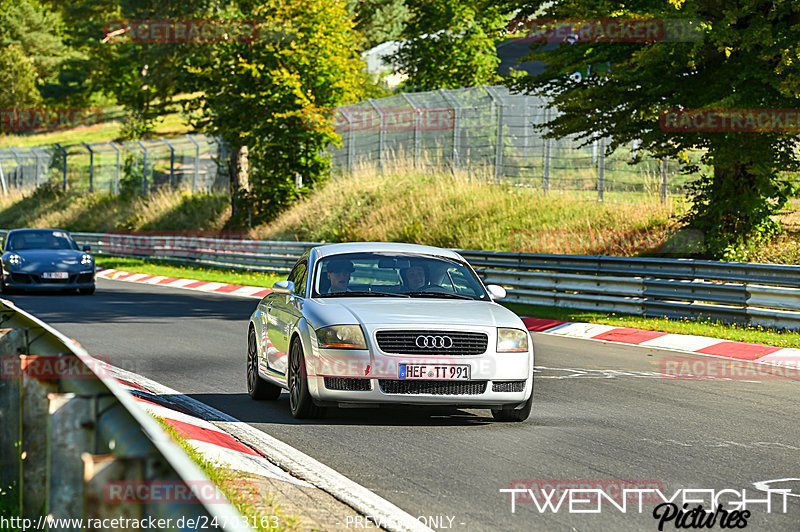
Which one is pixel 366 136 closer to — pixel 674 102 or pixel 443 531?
pixel 674 102

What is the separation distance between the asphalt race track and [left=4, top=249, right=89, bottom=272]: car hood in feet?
32.3

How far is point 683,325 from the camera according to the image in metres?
17.4

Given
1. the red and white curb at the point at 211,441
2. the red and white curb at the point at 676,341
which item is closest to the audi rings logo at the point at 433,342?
the red and white curb at the point at 211,441

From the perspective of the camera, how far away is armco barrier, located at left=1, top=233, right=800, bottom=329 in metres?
16.5

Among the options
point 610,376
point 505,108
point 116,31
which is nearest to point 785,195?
point 610,376

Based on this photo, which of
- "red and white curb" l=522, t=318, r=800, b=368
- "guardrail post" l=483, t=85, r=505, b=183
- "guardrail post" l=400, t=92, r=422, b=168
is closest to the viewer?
"red and white curb" l=522, t=318, r=800, b=368

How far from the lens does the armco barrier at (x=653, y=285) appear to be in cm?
1652

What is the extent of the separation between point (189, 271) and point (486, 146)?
10.5 m

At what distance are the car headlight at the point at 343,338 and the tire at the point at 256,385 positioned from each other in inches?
63.4

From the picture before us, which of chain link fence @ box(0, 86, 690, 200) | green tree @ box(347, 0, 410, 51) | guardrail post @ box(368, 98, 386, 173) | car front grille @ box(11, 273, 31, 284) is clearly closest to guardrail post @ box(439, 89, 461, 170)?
Result: chain link fence @ box(0, 86, 690, 200)

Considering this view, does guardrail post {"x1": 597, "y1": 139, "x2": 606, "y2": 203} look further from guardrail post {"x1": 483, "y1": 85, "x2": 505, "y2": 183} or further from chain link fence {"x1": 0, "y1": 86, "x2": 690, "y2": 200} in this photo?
guardrail post {"x1": 483, "y1": 85, "x2": 505, "y2": 183}

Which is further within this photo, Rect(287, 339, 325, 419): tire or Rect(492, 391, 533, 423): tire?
Rect(492, 391, 533, 423): tire

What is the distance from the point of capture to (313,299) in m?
9.75

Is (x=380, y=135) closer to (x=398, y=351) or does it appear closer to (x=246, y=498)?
(x=398, y=351)
